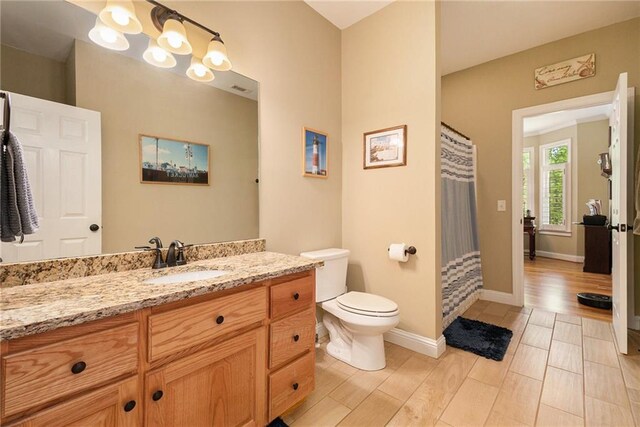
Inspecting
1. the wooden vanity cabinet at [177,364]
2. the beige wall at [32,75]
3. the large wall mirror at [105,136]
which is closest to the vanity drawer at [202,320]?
the wooden vanity cabinet at [177,364]

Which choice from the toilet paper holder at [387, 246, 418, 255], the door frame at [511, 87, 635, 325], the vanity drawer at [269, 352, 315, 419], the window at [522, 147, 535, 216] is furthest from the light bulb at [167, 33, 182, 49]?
the window at [522, 147, 535, 216]

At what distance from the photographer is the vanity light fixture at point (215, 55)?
1551mm

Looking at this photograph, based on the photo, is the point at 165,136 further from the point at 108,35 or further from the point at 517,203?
the point at 517,203

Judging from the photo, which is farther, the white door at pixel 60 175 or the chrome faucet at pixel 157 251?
the chrome faucet at pixel 157 251

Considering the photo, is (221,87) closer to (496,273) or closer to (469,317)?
(469,317)

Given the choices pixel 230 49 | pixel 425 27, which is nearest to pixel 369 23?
pixel 425 27

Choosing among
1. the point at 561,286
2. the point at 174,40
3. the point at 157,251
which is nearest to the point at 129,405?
the point at 157,251

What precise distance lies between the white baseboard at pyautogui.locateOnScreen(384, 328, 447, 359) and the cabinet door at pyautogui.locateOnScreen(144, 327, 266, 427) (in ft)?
4.27

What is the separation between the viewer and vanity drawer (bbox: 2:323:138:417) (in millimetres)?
682

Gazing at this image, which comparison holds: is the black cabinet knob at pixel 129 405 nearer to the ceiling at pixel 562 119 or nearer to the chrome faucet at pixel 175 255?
the chrome faucet at pixel 175 255

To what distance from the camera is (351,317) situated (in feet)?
5.98

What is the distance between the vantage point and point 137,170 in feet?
4.49

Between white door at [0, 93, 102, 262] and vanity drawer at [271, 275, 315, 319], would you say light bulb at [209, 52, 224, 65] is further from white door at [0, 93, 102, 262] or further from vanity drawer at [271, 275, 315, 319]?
vanity drawer at [271, 275, 315, 319]

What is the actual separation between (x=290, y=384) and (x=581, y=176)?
21.5 ft
